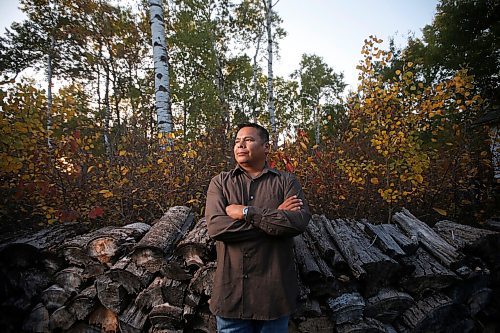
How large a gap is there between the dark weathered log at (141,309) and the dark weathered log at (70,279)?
0.69 meters

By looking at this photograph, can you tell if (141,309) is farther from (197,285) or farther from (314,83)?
(314,83)

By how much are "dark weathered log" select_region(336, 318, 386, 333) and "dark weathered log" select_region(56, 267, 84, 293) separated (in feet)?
9.05

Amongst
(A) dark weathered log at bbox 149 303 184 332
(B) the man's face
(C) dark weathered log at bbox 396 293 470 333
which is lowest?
(C) dark weathered log at bbox 396 293 470 333

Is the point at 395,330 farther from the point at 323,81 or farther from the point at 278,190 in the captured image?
the point at 323,81

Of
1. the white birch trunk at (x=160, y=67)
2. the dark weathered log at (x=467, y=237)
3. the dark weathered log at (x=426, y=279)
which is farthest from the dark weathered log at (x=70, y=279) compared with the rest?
the dark weathered log at (x=467, y=237)

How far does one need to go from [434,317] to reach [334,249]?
1162 mm

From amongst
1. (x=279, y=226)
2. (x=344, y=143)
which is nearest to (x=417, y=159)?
(x=344, y=143)

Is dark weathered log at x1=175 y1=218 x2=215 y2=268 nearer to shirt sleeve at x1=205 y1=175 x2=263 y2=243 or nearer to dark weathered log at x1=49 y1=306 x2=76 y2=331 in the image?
shirt sleeve at x1=205 y1=175 x2=263 y2=243

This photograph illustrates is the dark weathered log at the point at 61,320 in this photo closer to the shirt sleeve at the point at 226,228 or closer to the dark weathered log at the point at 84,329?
the dark weathered log at the point at 84,329

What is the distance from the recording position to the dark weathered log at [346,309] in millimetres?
2379

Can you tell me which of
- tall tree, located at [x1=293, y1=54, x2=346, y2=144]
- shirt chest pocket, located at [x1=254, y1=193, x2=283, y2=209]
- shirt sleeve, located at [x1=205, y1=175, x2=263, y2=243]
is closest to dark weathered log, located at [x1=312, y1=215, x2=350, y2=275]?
shirt chest pocket, located at [x1=254, y1=193, x2=283, y2=209]

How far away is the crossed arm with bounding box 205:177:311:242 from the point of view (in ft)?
6.32

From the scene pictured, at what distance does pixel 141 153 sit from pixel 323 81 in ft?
77.4

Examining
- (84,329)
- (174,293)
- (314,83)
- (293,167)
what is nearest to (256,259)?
(174,293)
